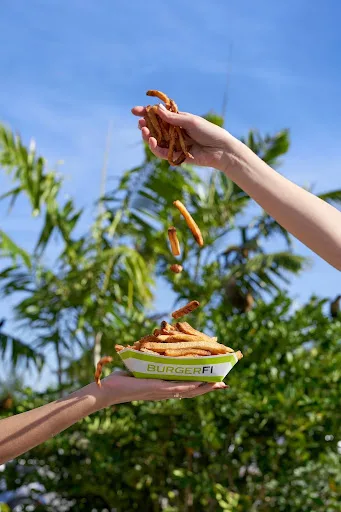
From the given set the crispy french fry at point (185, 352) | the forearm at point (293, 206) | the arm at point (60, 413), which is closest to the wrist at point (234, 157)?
the forearm at point (293, 206)

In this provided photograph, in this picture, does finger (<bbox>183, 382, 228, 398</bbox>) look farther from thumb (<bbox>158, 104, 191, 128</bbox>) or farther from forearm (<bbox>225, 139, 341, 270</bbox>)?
thumb (<bbox>158, 104, 191, 128</bbox>)

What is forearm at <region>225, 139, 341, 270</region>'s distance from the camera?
188 cm

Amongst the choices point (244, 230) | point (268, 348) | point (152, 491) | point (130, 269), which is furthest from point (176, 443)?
point (244, 230)

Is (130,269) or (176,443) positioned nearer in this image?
(176,443)

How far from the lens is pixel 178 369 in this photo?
2074 millimetres

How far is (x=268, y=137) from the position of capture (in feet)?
36.9

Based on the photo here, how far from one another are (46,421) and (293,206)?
0.94 meters

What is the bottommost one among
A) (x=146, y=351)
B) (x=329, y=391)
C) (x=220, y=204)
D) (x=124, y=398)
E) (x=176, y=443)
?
(x=176, y=443)

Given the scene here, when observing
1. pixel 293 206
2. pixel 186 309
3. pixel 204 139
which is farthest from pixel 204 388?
pixel 204 139

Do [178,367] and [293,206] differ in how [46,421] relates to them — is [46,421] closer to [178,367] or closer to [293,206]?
[178,367]

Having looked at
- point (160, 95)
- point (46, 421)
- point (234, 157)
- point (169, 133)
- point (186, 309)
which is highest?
point (160, 95)

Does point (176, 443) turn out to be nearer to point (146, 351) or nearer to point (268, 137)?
point (146, 351)

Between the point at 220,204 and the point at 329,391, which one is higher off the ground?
the point at 220,204

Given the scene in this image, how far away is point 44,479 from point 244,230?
17.5ft
